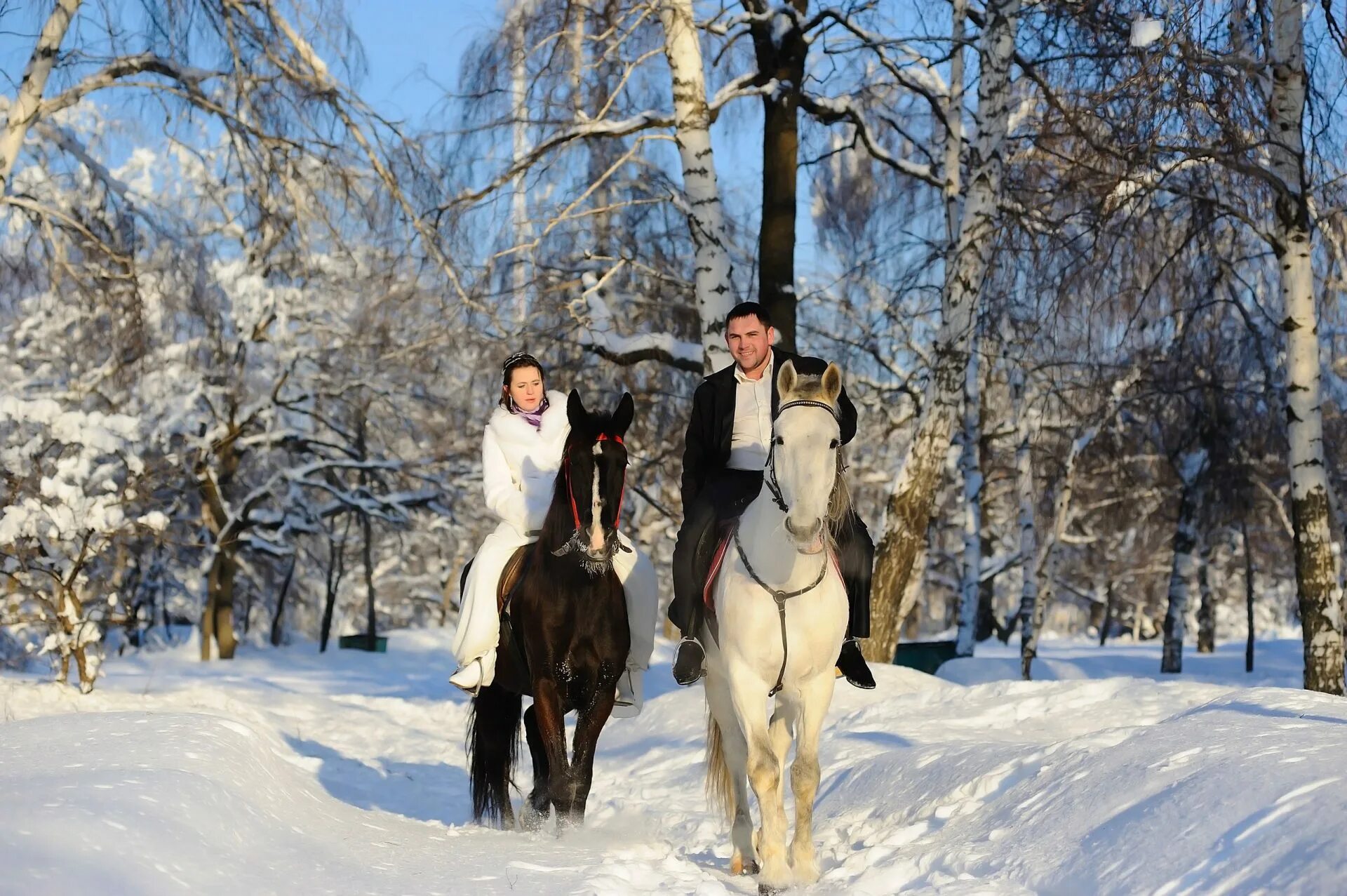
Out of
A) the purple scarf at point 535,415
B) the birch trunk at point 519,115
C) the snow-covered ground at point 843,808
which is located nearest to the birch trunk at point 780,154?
the birch trunk at point 519,115

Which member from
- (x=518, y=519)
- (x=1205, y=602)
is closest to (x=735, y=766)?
(x=518, y=519)

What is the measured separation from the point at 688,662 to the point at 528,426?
7.54 ft

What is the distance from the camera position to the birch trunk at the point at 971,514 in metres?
20.6

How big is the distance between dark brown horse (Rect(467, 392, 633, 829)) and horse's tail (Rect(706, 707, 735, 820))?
712mm

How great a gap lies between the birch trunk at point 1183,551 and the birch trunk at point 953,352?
1257cm

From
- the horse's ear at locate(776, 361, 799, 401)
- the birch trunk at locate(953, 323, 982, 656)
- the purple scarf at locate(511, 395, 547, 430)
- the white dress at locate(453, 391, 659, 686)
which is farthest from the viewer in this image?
the birch trunk at locate(953, 323, 982, 656)

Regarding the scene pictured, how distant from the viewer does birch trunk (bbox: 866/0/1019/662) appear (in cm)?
1294

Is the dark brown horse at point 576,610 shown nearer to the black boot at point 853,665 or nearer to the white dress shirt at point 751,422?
the white dress shirt at point 751,422

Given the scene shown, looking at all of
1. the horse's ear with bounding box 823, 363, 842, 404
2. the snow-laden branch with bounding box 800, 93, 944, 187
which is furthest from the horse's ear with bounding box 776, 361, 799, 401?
the snow-laden branch with bounding box 800, 93, 944, 187

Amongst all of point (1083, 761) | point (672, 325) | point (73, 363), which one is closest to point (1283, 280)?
point (1083, 761)

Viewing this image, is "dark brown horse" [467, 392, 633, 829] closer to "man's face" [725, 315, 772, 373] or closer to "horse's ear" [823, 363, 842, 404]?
"man's face" [725, 315, 772, 373]

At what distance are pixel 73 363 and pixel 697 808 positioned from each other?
25.0 m

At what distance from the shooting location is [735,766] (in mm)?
6508

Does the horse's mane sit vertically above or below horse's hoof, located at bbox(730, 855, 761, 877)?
above
